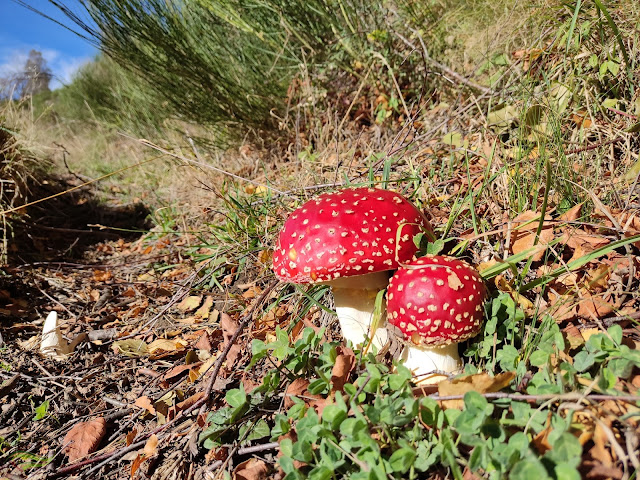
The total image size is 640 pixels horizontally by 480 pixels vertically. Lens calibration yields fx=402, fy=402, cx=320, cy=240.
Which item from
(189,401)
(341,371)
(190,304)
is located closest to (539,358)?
(341,371)

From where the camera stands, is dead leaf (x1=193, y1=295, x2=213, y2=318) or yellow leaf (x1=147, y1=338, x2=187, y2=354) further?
dead leaf (x1=193, y1=295, x2=213, y2=318)

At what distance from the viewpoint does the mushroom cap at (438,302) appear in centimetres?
126

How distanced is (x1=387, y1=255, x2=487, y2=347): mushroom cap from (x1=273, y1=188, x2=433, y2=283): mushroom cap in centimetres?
11

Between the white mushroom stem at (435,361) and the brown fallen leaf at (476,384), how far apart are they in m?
0.21

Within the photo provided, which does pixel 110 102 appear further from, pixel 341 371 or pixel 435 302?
pixel 435 302

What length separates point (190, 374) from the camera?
1.78 m

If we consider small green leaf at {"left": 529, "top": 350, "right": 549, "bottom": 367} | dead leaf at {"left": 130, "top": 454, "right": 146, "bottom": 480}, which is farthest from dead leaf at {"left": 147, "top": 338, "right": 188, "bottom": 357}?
small green leaf at {"left": 529, "top": 350, "right": 549, "bottom": 367}

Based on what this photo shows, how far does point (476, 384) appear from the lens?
3.80 feet

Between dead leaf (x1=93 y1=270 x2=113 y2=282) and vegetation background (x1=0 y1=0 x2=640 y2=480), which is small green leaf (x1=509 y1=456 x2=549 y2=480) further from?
Answer: dead leaf (x1=93 y1=270 x2=113 y2=282)

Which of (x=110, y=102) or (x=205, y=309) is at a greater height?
(x=110, y=102)

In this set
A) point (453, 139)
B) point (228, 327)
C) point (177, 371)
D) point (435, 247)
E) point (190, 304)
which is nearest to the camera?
point (435, 247)

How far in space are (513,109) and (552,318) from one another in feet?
4.51

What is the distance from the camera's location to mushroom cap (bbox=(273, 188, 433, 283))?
4.39 ft

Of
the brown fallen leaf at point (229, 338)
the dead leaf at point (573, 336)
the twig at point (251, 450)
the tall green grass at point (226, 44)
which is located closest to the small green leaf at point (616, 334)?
the dead leaf at point (573, 336)
